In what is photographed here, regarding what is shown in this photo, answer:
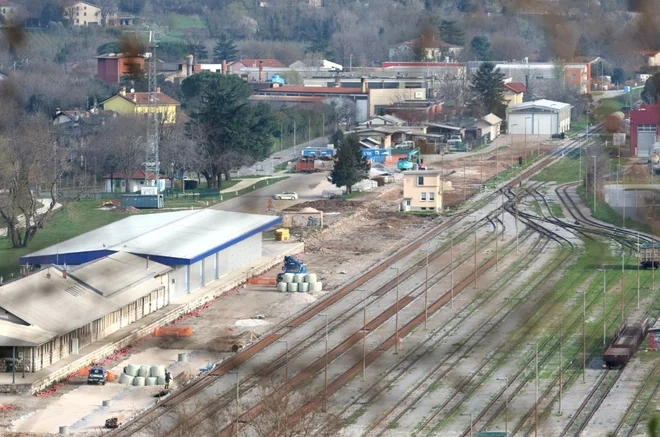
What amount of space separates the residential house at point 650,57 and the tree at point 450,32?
1.02 ft

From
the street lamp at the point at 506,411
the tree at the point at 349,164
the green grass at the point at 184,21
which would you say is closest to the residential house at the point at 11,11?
the green grass at the point at 184,21

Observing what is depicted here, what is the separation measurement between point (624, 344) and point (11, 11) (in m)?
8.63

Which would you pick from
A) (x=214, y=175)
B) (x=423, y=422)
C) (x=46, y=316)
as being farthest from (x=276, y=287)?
(x=214, y=175)

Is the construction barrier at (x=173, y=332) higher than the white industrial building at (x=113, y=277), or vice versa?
the white industrial building at (x=113, y=277)

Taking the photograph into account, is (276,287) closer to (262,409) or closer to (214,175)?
(262,409)

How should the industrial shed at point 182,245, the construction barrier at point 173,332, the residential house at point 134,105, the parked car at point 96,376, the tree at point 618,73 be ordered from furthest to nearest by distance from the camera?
the residential house at point 134,105 → the construction barrier at point 173,332 → the industrial shed at point 182,245 → the parked car at point 96,376 → the tree at point 618,73

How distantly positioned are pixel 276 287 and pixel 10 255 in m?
2.93

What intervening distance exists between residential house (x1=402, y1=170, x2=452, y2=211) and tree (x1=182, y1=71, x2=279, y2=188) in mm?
2282

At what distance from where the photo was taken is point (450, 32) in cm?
218

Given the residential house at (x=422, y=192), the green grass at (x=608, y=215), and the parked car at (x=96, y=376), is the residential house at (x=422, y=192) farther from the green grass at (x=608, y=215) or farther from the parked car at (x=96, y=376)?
the parked car at (x=96, y=376)

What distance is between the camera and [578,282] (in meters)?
12.5

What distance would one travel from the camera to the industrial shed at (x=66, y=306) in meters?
7.99

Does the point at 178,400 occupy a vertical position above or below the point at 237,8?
below

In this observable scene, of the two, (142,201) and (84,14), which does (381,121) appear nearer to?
(142,201)
